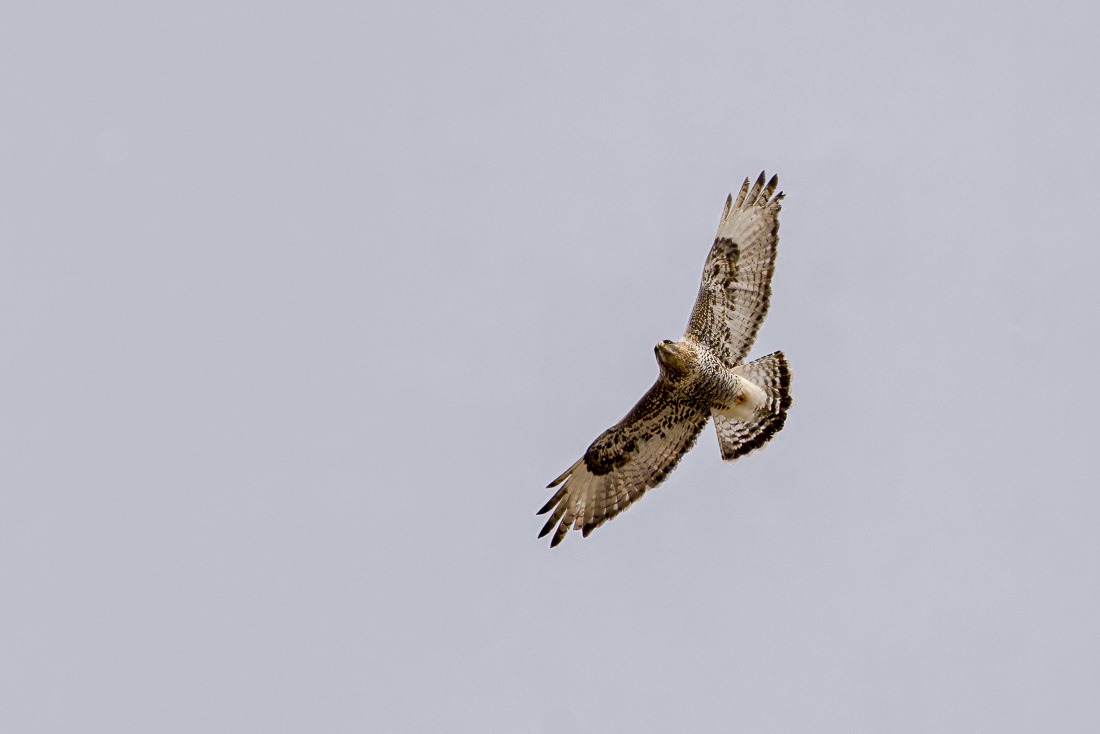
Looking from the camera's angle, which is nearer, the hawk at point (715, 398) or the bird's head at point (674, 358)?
the bird's head at point (674, 358)

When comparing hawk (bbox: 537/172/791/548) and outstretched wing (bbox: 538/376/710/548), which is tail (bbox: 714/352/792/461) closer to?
hawk (bbox: 537/172/791/548)

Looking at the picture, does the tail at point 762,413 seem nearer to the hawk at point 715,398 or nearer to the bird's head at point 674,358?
the hawk at point 715,398

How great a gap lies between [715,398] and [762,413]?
0.58 m

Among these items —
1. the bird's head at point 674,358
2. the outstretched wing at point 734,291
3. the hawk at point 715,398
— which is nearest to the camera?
the bird's head at point 674,358

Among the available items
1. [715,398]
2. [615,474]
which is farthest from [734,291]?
[615,474]

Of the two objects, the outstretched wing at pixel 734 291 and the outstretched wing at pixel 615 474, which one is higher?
the outstretched wing at pixel 734 291

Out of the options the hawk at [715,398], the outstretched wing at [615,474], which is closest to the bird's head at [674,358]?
the hawk at [715,398]

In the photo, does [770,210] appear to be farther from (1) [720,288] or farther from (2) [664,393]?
(2) [664,393]

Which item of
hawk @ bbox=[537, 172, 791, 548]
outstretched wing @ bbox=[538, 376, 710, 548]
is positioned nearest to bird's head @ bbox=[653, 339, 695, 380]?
hawk @ bbox=[537, 172, 791, 548]

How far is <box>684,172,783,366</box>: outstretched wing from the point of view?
14.4 m

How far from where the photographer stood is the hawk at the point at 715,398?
14.1 meters

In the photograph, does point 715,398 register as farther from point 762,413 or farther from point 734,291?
point 734,291

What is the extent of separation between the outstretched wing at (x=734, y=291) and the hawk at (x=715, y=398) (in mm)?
11

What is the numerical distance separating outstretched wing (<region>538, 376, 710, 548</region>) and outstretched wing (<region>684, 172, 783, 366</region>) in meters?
0.83
